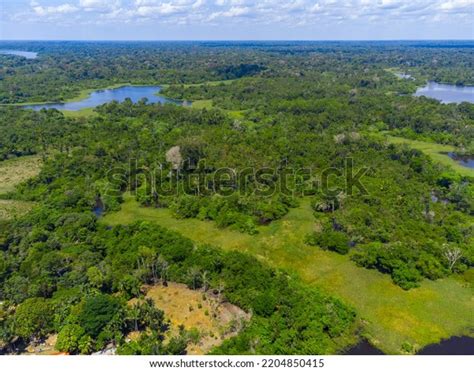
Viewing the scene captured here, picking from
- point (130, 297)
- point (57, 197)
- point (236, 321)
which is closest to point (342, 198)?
point (236, 321)

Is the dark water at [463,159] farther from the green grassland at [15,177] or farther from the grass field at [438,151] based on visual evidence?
the green grassland at [15,177]

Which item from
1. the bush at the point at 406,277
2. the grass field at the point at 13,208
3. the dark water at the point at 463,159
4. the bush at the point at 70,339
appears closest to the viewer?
the bush at the point at 70,339

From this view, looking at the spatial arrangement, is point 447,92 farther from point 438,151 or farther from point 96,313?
point 96,313

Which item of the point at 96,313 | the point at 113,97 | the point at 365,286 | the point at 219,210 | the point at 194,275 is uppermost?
the point at 113,97

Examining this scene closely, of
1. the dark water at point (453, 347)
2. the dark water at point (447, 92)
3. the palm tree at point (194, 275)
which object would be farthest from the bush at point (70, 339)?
the dark water at point (447, 92)

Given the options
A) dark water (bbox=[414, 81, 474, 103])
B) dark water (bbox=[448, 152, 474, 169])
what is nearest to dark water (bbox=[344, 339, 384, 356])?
dark water (bbox=[448, 152, 474, 169])

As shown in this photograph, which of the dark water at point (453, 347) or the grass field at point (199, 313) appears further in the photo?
the grass field at point (199, 313)

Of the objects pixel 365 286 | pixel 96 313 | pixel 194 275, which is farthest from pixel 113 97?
pixel 365 286

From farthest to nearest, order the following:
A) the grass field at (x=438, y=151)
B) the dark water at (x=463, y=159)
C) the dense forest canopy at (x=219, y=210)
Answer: the dark water at (x=463, y=159)
the grass field at (x=438, y=151)
the dense forest canopy at (x=219, y=210)
